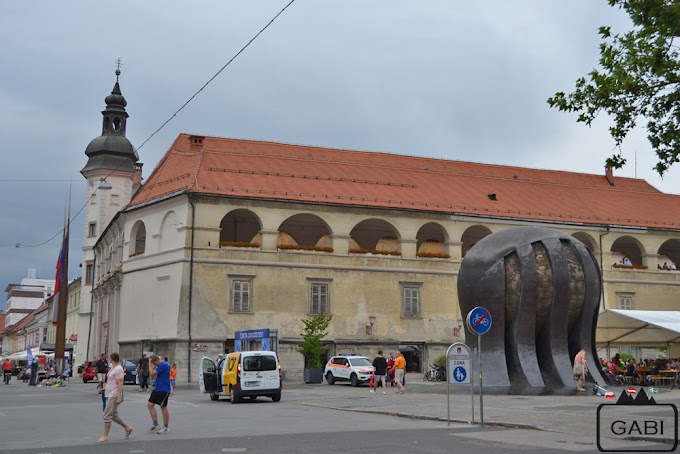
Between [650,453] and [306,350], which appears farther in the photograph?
[306,350]

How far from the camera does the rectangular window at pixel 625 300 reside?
53.2 metres

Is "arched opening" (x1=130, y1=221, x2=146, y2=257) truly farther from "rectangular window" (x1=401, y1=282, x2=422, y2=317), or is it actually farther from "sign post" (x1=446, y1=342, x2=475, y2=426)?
"sign post" (x1=446, y1=342, x2=475, y2=426)

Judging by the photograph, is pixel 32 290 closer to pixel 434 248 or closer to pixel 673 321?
pixel 434 248

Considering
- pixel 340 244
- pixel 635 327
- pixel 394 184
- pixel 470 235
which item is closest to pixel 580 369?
pixel 635 327

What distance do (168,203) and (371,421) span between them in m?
30.6

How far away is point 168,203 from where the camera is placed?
4656 cm

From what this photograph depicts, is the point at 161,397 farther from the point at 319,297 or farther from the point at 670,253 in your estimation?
the point at 670,253

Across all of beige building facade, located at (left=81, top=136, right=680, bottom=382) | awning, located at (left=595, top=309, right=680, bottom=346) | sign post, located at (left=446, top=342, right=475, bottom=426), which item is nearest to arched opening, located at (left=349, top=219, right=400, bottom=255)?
beige building facade, located at (left=81, top=136, right=680, bottom=382)

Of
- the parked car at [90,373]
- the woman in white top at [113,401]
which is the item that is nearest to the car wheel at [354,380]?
the parked car at [90,373]

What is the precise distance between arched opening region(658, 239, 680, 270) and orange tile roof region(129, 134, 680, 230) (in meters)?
2.26

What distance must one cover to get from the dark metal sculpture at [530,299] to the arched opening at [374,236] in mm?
23573

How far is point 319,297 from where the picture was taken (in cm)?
4669

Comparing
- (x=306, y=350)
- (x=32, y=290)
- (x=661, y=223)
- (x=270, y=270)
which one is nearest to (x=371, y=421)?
(x=306, y=350)

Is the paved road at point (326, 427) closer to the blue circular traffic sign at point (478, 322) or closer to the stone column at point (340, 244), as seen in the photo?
the blue circular traffic sign at point (478, 322)
